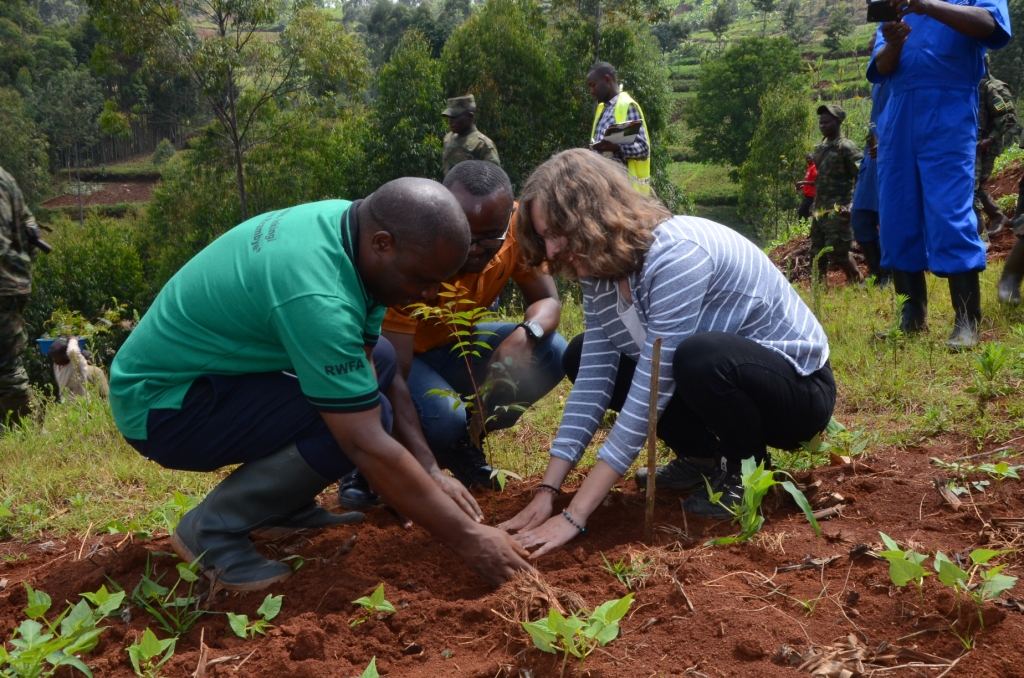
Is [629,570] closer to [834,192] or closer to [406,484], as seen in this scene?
[406,484]

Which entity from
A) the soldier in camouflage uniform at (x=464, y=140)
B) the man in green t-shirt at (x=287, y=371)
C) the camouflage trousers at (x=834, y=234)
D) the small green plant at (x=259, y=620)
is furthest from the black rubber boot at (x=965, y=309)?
the soldier in camouflage uniform at (x=464, y=140)

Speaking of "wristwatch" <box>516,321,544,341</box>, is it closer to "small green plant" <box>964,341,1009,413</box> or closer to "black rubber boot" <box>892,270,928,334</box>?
"small green plant" <box>964,341,1009,413</box>

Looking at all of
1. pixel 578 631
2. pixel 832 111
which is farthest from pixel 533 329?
pixel 832 111

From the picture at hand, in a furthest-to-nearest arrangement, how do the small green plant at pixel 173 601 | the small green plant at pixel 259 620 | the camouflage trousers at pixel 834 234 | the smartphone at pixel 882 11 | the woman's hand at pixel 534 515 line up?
1. the camouflage trousers at pixel 834 234
2. the smartphone at pixel 882 11
3. the woman's hand at pixel 534 515
4. the small green plant at pixel 173 601
5. the small green plant at pixel 259 620

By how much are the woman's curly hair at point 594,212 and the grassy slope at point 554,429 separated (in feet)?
4.33

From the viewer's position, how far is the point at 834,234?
8.88 metres

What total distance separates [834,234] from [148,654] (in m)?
8.44

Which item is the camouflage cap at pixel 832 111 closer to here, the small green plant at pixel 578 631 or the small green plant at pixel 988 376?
the small green plant at pixel 988 376

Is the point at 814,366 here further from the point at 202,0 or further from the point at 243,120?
the point at 243,120

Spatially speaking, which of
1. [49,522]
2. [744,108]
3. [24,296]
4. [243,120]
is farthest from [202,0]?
[744,108]

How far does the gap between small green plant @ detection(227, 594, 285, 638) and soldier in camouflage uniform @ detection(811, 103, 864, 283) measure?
24.9ft

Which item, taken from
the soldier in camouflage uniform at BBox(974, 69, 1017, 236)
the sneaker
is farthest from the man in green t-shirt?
the soldier in camouflage uniform at BBox(974, 69, 1017, 236)

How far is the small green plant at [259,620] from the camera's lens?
2050mm

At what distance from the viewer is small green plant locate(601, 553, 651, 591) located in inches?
82.7
